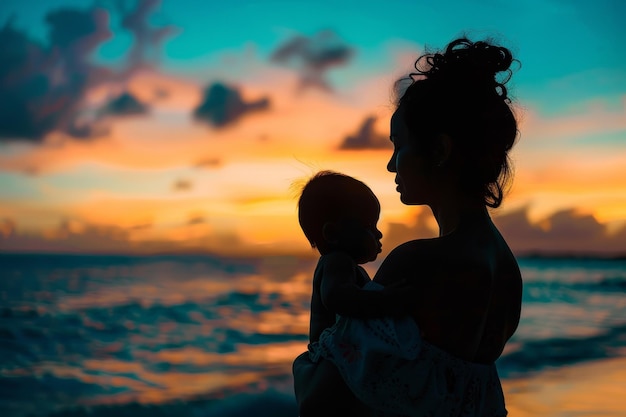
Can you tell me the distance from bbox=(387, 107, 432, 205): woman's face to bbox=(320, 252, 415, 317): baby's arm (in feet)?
0.91

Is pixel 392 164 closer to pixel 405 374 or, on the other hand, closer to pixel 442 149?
pixel 442 149

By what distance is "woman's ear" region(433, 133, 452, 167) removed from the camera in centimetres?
170

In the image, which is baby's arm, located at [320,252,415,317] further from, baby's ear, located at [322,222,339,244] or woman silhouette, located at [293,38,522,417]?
baby's ear, located at [322,222,339,244]

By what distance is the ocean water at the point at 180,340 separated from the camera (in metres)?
8.48

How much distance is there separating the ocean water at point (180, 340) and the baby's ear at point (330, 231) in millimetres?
6051

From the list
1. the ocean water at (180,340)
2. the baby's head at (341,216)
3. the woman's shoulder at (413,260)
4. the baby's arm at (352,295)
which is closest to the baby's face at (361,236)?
the baby's head at (341,216)

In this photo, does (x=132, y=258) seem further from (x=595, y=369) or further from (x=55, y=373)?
(x=595, y=369)

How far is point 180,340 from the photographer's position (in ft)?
40.1

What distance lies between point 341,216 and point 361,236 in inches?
4.4

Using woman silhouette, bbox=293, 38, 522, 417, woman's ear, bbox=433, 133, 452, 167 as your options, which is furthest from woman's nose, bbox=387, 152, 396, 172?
woman's ear, bbox=433, 133, 452, 167

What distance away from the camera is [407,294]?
1583 mm

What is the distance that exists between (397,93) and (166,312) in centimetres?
1431

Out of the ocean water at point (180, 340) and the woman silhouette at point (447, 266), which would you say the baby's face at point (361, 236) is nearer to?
the woman silhouette at point (447, 266)

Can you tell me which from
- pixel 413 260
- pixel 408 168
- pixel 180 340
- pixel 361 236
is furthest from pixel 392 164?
pixel 180 340
